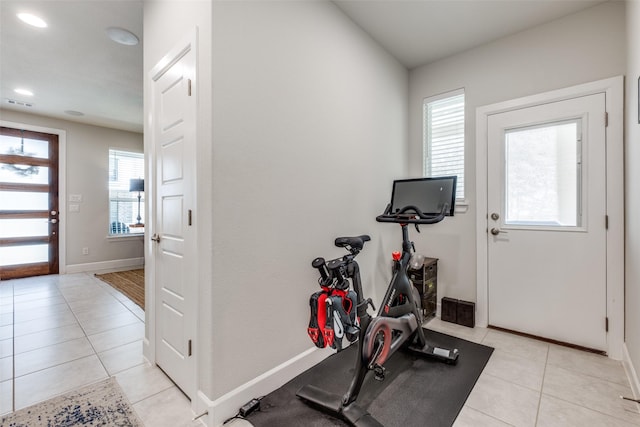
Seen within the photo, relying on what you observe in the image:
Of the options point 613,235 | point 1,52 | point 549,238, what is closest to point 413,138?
point 549,238

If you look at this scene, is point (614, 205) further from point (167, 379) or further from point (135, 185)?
point (135, 185)

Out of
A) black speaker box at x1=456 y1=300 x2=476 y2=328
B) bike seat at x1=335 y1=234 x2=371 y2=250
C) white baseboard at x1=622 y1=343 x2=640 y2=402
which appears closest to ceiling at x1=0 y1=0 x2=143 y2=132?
bike seat at x1=335 y1=234 x2=371 y2=250

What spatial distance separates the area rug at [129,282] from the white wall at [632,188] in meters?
4.53

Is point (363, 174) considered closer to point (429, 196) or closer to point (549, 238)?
point (429, 196)

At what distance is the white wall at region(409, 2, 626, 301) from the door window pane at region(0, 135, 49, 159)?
6045 millimetres

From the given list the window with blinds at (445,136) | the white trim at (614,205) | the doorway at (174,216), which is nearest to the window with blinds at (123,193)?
the doorway at (174,216)

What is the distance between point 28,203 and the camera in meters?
4.69

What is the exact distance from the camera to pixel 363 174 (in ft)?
8.68

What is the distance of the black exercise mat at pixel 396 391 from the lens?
1557mm

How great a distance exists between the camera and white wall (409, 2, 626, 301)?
229cm

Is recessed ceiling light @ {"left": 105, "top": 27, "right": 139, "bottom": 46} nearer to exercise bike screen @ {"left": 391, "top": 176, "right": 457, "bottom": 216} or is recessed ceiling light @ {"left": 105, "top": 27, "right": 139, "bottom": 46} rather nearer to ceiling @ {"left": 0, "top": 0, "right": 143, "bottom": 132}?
ceiling @ {"left": 0, "top": 0, "right": 143, "bottom": 132}

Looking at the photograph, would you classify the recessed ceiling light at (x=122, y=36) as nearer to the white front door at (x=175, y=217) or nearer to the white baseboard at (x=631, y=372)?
the white front door at (x=175, y=217)

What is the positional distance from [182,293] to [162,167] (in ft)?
3.01

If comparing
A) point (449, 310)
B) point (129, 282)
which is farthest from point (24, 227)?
point (449, 310)
